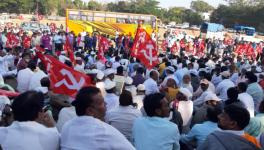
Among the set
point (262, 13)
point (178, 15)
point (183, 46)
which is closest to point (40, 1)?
point (178, 15)

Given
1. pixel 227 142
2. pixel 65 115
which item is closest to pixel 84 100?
pixel 227 142

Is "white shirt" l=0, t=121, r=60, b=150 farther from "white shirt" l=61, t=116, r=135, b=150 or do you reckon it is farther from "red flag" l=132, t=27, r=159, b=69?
"red flag" l=132, t=27, r=159, b=69

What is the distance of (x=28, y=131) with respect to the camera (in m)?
2.77

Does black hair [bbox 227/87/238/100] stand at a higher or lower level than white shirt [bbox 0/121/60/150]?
lower

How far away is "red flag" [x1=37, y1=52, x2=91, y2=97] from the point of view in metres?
4.74

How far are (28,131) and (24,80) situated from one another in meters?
5.34

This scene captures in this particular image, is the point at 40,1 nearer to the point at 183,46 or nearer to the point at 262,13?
the point at 262,13

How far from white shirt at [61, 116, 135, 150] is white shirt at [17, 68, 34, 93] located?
17.5 ft

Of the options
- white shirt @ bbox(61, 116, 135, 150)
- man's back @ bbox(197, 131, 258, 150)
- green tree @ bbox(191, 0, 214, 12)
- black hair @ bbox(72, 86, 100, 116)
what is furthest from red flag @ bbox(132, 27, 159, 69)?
green tree @ bbox(191, 0, 214, 12)

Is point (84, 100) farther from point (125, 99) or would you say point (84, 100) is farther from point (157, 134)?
point (125, 99)

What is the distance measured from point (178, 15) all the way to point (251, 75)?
252 feet

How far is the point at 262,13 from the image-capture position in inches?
2539

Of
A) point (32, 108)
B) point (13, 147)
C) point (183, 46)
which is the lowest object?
point (183, 46)

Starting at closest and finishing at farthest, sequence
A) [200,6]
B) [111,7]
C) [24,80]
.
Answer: [24,80] < [111,7] < [200,6]
